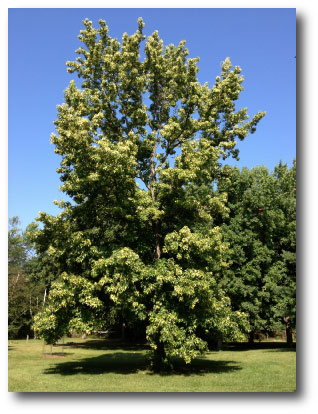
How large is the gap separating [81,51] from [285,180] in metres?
21.0

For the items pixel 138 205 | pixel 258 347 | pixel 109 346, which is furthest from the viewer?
→ pixel 109 346

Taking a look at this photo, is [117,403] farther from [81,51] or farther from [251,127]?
[251,127]

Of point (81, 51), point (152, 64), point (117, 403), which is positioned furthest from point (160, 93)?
point (117, 403)

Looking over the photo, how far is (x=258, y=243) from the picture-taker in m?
26.4

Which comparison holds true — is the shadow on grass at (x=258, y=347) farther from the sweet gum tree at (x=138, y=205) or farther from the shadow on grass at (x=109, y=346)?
the sweet gum tree at (x=138, y=205)

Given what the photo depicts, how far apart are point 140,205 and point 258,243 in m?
16.0

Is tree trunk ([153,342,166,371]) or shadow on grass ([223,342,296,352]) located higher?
tree trunk ([153,342,166,371])

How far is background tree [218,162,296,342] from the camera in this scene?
2502 cm

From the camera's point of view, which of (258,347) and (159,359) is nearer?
(159,359)

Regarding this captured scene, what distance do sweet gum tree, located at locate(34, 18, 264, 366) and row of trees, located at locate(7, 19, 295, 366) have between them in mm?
45

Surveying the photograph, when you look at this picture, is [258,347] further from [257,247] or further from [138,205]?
[138,205]

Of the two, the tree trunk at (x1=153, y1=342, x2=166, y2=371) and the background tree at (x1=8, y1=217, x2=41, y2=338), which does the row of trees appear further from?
the background tree at (x1=8, y1=217, x2=41, y2=338)

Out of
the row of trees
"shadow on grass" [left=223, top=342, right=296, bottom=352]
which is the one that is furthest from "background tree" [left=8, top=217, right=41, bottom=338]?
"shadow on grass" [left=223, top=342, right=296, bottom=352]

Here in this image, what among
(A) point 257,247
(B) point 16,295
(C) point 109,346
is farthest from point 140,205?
(C) point 109,346
